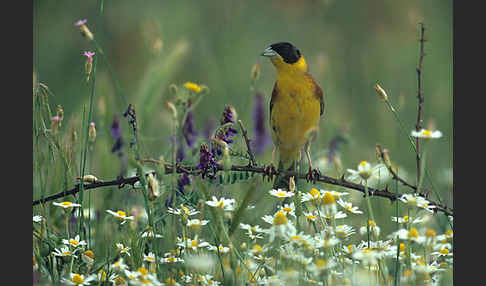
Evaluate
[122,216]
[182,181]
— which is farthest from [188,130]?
[122,216]

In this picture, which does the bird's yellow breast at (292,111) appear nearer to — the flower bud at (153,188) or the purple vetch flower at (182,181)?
the purple vetch flower at (182,181)

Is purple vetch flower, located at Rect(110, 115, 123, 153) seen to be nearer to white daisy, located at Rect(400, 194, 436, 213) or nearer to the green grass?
the green grass

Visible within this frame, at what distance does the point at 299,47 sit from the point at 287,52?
8.25ft

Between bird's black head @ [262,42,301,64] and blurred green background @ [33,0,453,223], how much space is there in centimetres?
35

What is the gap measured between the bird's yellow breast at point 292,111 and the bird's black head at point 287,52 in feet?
0.25

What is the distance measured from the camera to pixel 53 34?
5.26m

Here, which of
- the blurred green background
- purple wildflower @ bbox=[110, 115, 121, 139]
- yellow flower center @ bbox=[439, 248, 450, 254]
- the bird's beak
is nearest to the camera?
yellow flower center @ bbox=[439, 248, 450, 254]

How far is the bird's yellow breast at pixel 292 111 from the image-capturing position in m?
3.17

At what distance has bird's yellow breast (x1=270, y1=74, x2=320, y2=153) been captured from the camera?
317 centimetres

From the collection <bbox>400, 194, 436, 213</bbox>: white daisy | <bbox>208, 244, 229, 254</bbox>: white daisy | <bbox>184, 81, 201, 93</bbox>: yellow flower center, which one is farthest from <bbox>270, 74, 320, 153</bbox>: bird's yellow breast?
<bbox>400, 194, 436, 213</bbox>: white daisy

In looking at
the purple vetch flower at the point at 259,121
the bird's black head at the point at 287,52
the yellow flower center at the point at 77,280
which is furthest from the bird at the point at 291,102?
the yellow flower center at the point at 77,280

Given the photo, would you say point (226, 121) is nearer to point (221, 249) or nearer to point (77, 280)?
point (221, 249)

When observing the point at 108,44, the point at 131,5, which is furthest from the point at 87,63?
the point at 131,5

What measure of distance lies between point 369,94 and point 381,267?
3.49 m
